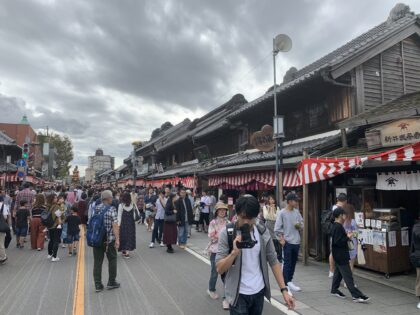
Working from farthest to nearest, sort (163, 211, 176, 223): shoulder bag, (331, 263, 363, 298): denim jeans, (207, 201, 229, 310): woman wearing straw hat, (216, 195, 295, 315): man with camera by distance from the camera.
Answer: (163, 211, 176, 223): shoulder bag, (207, 201, 229, 310): woman wearing straw hat, (331, 263, 363, 298): denim jeans, (216, 195, 295, 315): man with camera

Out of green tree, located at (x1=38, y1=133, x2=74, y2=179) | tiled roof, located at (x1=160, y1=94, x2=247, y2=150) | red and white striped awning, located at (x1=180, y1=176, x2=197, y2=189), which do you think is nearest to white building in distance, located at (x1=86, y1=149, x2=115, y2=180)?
green tree, located at (x1=38, y1=133, x2=74, y2=179)

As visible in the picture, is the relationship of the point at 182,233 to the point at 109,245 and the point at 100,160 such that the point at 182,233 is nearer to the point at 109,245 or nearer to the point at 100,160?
the point at 109,245

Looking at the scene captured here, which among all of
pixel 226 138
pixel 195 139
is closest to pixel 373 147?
pixel 226 138

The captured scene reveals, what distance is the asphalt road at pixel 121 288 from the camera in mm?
5371

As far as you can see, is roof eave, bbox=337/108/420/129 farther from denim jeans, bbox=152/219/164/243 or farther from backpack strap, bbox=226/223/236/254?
denim jeans, bbox=152/219/164/243

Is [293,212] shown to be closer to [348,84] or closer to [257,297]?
[257,297]

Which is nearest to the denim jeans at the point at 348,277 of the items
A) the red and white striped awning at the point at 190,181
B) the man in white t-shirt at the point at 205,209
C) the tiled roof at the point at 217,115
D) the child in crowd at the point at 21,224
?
the man in white t-shirt at the point at 205,209

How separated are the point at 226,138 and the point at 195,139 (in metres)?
4.02

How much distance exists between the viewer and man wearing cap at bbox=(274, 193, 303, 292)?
6469 mm

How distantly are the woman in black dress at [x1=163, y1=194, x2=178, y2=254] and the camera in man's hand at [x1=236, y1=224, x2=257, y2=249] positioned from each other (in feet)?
25.4

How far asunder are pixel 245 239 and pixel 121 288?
4521 mm

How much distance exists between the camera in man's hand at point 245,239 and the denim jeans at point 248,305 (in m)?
0.62

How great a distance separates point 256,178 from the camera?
11.8 meters

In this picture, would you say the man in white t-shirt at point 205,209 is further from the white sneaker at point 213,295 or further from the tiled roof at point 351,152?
the white sneaker at point 213,295
